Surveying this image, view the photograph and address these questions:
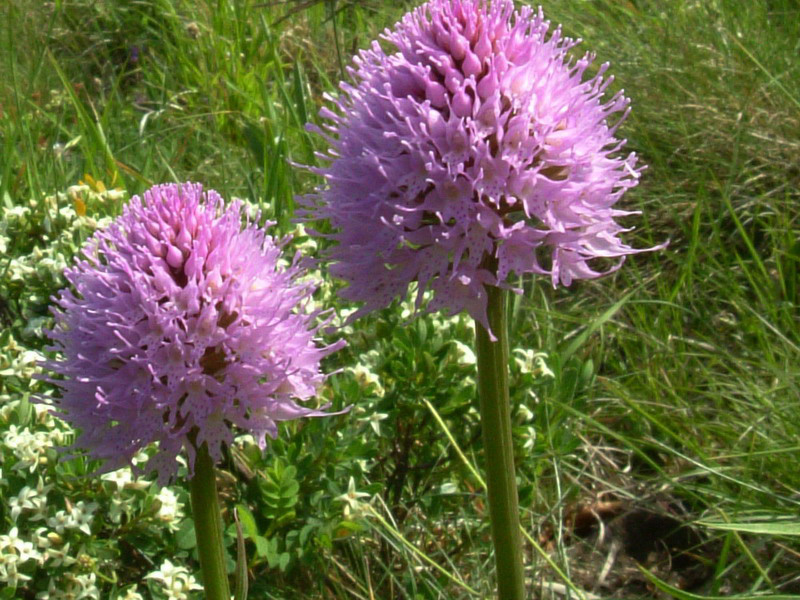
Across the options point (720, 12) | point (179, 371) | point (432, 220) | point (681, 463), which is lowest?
point (681, 463)

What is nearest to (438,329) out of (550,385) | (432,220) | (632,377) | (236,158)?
(550,385)

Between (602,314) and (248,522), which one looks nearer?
(248,522)

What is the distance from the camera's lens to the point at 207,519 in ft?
Result: 4.65

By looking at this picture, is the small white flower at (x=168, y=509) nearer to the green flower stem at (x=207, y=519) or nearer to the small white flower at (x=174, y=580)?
the small white flower at (x=174, y=580)

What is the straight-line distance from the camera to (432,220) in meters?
1.51

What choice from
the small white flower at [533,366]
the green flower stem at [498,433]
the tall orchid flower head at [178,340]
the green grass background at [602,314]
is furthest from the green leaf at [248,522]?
the small white flower at [533,366]

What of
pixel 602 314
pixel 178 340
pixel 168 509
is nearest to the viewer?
pixel 178 340

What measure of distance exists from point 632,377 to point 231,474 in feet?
3.85

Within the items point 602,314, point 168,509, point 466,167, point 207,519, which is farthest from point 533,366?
point 207,519

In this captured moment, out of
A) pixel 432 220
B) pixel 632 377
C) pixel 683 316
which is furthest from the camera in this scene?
pixel 683 316

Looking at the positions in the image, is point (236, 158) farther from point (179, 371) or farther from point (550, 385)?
point (179, 371)

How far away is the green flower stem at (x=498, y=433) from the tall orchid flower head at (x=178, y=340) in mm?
262

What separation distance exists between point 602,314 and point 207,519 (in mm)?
1702

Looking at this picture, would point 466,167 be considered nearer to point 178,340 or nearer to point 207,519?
point 178,340
